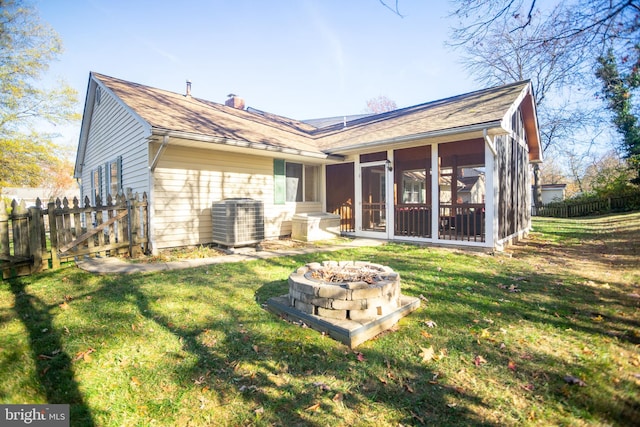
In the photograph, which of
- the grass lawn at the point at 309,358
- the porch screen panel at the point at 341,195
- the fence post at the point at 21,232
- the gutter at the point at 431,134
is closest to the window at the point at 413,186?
the porch screen panel at the point at 341,195

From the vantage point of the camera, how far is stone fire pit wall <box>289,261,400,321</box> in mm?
3133

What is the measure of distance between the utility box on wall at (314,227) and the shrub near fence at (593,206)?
818 inches

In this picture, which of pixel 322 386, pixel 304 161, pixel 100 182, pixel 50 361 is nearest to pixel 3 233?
pixel 50 361

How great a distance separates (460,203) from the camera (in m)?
9.47

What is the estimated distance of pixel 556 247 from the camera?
849 centimetres

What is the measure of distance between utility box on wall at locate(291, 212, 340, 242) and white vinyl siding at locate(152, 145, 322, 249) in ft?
2.40

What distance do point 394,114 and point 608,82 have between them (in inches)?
264

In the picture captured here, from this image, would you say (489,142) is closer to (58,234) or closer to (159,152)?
(159,152)

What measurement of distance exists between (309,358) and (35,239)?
565 centimetres

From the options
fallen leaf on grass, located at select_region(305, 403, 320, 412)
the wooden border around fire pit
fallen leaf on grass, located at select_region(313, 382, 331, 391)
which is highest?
the wooden border around fire pit

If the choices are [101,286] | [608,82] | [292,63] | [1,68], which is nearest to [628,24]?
[608,82]

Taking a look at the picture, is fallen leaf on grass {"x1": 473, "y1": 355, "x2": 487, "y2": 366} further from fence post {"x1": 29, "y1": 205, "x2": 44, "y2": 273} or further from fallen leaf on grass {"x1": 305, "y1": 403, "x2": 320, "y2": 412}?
fence post {"x1": 29, "y1": 205, "x2": 44, "y2": 273}

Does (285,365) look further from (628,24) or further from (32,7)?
(32,7)

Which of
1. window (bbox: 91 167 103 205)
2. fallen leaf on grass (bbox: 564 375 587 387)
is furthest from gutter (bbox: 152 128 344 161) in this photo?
fallen leaf on grass (bbox: 564 375 587 387)
